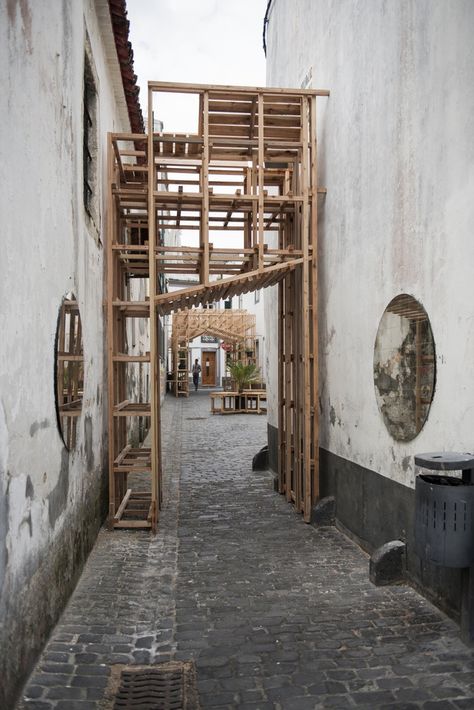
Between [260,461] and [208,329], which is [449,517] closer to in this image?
[260,461]

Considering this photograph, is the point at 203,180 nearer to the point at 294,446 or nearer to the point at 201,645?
the point at 294,446

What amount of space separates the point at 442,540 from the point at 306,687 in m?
1.43

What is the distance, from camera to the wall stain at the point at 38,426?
164 inches

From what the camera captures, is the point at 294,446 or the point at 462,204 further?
the point at 294,446

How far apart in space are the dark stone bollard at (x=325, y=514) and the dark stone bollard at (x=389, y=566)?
2123 millimetres

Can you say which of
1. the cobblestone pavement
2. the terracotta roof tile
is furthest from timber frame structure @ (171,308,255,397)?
the cobblestone pavement

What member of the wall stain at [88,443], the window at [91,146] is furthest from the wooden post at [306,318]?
the wall stain at [88,443]

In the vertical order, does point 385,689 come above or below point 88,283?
below

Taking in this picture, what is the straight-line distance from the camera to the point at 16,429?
3.76 meters

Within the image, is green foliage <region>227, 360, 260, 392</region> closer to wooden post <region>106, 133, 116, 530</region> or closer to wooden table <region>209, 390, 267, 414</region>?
wooden table <region>209, 390, 267, 414</region>

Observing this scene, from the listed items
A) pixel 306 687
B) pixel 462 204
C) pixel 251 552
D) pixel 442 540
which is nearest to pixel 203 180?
pixel 462 204

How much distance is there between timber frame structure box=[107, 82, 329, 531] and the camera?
786 centimetres

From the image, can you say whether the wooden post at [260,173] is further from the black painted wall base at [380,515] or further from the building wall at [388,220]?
the black painted wall base at [380,515]

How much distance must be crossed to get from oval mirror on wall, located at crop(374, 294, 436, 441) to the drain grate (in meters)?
2.93
